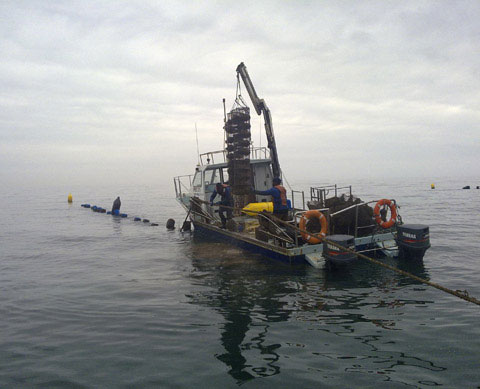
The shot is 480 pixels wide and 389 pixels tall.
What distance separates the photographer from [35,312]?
308 inches

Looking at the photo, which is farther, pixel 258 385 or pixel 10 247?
pixel 10 247

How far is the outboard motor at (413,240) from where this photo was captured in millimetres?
9781

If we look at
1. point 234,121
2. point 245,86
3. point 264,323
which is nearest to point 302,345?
point 264,323

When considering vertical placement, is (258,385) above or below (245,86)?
below

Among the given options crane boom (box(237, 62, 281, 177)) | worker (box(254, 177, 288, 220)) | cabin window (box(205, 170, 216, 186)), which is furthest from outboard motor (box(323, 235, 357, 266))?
cabin window (box(205, 170, 216, 186))

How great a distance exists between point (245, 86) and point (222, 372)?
15.8 m

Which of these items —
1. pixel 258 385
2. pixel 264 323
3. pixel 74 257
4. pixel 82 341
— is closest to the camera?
pixel 258 385

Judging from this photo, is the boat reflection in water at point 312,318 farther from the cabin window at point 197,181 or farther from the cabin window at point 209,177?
the cabin window at point 197,181

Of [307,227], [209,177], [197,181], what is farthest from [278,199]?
[197,181]

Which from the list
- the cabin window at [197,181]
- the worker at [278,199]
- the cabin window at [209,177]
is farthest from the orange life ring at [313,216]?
the cabin window at [197,181]

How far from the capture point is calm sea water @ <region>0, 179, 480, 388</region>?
16.0 feet

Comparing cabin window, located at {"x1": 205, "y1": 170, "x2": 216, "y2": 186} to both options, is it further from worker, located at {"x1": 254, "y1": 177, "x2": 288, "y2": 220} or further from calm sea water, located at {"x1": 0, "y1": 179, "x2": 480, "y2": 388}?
worker, located at {"x1": 254, "y1": 177, "x2": 288, "y2": 220}

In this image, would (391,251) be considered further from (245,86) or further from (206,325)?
(245,86)

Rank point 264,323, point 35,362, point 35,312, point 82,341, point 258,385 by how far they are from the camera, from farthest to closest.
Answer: point 35,312
point 264,323
point 82,341
point 35,362
point 258,385
